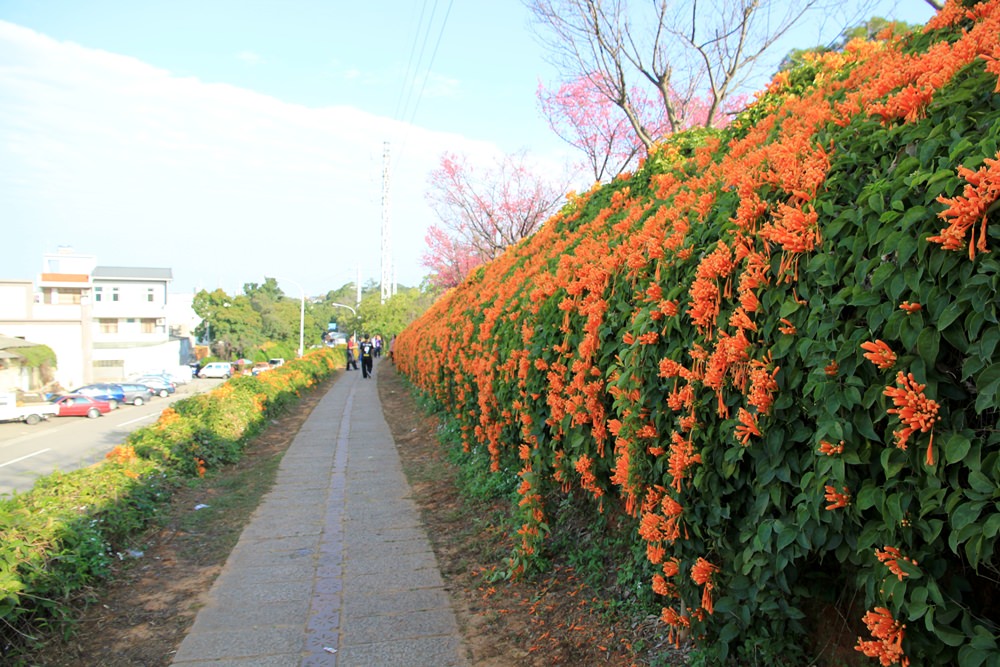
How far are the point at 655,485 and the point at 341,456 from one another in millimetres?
7381

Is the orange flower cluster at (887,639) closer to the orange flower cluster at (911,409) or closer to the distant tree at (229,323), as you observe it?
the orange flower cluster at (911,409)

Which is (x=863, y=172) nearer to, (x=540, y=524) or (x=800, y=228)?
(x=800, y=228)

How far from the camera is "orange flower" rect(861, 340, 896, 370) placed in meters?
1.64

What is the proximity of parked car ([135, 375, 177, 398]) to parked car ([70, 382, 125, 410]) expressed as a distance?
4530mm

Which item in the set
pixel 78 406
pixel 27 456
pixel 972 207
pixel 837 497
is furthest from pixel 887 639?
pixel 78 406

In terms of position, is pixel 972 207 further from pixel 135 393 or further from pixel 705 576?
pixel 135 393

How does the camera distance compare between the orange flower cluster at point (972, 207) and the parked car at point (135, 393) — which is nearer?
the orange flower cluster at point (972, 207)

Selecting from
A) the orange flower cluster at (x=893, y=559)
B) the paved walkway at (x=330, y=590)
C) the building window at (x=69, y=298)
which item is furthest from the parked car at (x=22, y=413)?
the orange flower cluster at (x=893, y=559)

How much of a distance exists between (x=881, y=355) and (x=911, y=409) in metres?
0.15

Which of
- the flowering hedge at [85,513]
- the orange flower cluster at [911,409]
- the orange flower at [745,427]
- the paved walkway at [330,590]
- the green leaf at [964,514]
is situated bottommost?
the paved walkway at [330,590]

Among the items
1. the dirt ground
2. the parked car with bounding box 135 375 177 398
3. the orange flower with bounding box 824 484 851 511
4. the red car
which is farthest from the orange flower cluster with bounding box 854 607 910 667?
the parked car with bounding box 135 375 177 398

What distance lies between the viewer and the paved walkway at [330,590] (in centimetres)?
364

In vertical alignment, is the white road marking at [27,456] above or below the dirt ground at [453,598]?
below

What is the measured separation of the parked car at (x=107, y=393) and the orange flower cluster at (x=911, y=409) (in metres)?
39.6
